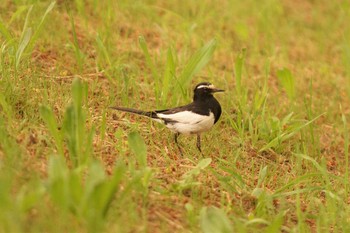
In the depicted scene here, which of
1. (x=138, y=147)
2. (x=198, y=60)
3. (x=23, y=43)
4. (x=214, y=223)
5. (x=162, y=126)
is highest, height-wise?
(x=23, y=43)

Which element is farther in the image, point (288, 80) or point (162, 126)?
point (288, 80)

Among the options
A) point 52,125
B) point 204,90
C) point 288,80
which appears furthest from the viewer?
point 288,80

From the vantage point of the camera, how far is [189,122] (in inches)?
219

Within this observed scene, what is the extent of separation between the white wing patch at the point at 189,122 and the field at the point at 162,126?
201 mm

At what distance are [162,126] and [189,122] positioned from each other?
18.5 inches

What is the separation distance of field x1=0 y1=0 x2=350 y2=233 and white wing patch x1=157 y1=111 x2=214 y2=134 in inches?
7.9

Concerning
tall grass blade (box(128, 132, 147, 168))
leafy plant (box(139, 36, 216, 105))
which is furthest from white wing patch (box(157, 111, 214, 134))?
tall grass blade (box(128, 132, 147, 168))

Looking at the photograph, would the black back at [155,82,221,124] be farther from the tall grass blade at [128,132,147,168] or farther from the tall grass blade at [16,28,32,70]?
the tall grass blade at [16,28,32,70]

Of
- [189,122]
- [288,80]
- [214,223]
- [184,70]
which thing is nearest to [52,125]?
[214,223]

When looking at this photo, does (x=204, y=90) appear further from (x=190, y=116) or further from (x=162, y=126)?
(x=162, y=126)

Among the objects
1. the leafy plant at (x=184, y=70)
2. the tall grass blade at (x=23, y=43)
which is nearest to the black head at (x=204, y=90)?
the leafy plant at (x=184, y=70)

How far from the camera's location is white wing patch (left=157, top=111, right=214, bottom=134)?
556 centimetres

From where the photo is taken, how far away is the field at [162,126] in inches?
156

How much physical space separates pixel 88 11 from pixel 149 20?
0.80 meters
